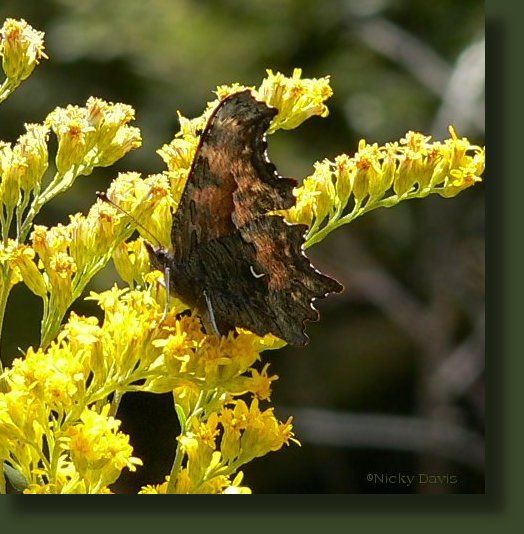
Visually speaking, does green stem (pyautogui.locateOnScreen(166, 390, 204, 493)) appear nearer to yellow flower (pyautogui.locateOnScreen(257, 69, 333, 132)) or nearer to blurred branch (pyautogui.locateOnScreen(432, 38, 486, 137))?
yellow flower (pyautogui.locateOnScreen(257, 69, 333, 132))

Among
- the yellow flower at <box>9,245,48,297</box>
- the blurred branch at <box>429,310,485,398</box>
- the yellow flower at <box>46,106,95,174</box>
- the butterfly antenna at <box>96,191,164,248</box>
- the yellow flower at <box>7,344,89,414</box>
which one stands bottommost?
the yellow flower at <box>7,344,89,414</box>

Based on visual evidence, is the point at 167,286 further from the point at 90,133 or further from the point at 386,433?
the point at 386,433

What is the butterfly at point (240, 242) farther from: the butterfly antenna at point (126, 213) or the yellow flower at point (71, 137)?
the yellow flower at point (71, 137)

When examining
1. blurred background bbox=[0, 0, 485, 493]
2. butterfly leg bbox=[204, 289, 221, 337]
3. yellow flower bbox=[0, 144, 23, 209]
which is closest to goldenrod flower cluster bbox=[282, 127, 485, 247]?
butterfly leg bbox=[204, 289, 221, 337]

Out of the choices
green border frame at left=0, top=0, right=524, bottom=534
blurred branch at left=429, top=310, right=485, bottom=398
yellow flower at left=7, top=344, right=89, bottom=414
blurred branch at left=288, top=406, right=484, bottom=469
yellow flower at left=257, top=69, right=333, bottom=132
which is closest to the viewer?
yellow flower at left=7, top=344, right=89, bottom=414

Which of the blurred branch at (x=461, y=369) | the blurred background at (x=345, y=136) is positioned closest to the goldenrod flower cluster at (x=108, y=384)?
the blurred background at (x=345, y=136)

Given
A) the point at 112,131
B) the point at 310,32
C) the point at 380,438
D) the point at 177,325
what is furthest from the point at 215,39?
the point at 177,325
